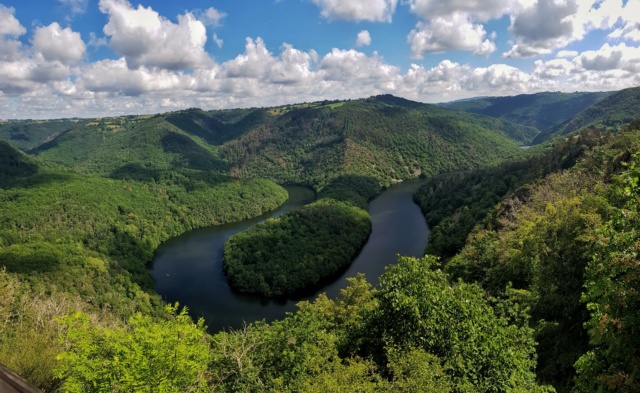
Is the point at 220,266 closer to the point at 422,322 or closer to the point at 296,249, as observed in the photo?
the point at 296,249

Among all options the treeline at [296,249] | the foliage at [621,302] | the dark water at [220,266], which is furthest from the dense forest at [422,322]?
the dark water at [220,266]

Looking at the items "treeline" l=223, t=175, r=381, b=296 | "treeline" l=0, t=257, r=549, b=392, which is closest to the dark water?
"treeline" l=223, t=175, r=381, b=296

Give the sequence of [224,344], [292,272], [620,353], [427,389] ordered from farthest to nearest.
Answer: [292,272] < [224,344] < [427,389] < [620,353]

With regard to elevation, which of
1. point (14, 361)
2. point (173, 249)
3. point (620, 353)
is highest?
point (620, 353)

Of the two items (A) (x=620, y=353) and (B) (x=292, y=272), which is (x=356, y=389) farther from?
(B) (x=292, y=272)

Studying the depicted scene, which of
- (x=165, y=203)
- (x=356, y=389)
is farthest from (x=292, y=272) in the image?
(x=165, y=203)

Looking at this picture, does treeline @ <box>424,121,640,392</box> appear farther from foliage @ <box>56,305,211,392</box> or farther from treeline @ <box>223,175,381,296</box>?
treeline @ <box>223,175,381,296</box>

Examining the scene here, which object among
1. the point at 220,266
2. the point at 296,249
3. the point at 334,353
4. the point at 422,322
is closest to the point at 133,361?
the point at 334,353

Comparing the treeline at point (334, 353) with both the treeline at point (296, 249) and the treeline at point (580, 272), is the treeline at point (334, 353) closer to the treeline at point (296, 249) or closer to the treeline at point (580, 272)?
the treeline at point (580, 272)
